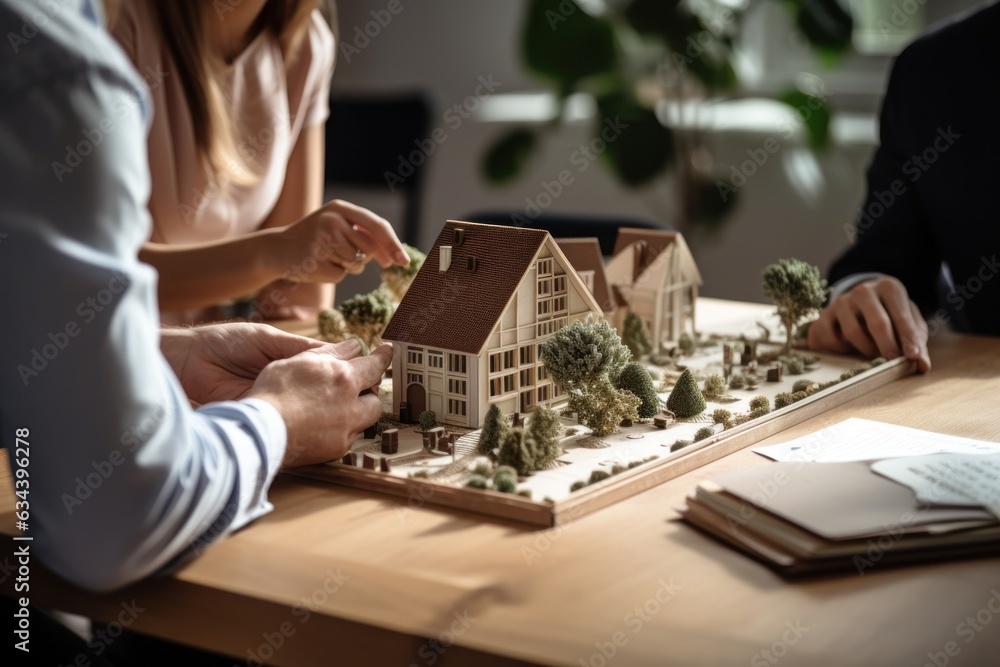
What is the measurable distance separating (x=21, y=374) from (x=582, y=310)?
0.84 metres

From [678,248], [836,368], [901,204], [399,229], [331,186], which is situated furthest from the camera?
[399,229]

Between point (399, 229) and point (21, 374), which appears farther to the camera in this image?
point (399, 229)

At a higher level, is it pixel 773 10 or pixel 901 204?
pixel 773 10

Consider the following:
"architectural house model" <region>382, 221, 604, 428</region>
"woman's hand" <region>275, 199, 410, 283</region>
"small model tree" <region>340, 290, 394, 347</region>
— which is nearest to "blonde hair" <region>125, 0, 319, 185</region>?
"woman's hand" <region>275, 199, 410, 283</region>

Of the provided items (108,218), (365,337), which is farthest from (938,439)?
(108,218)

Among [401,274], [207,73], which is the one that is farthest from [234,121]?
[401,274]

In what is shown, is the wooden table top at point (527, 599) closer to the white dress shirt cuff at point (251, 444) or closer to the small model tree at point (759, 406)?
the white dress shirt cuff at point (251, 444)

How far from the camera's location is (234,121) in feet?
6.90

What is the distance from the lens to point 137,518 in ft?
2.74

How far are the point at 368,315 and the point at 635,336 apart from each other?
434mm

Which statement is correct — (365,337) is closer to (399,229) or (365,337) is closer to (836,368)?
(836,368)

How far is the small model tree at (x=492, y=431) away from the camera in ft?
4.05

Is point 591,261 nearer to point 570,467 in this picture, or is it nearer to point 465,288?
point 465,288

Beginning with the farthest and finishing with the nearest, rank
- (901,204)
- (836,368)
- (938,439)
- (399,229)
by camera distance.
Answer: (399,229) → (901,204) → (836,368) → (938,439)
